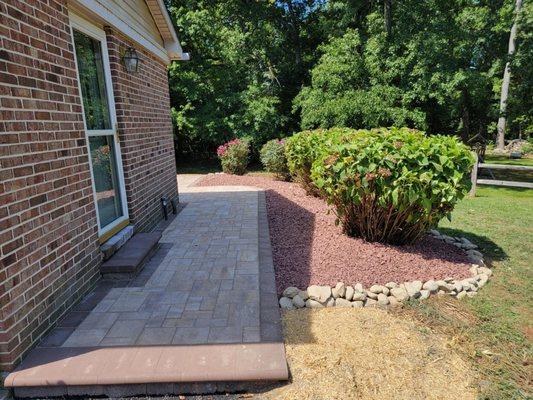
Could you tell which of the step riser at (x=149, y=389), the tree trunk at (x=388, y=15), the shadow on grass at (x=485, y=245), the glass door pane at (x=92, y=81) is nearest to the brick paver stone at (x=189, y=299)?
the step riser at (x=149, y=389)

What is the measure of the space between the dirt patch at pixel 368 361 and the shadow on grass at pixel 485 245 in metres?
2.45

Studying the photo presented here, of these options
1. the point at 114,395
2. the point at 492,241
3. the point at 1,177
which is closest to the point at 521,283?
the point at 492,241

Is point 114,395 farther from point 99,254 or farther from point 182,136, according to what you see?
point 182,136

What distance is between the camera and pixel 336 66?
12.8 meters

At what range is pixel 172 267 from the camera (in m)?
4.16

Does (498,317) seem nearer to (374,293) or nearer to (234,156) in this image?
(374,293)

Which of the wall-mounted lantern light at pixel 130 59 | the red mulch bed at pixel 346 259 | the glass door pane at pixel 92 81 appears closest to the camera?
the glass door pane at pixel 92 81

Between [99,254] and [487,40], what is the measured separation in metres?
14.9

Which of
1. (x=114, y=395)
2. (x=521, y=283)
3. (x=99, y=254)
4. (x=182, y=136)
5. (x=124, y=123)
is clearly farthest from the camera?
(x=182, y=136)

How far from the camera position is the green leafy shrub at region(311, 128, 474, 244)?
4109mm

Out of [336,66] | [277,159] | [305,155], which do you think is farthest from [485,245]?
[336,66]

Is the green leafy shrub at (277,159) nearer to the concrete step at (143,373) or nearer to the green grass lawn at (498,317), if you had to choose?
the green grass lawn at (498,317)

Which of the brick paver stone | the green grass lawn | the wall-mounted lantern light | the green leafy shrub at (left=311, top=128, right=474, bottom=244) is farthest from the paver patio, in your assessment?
the wall-mounted lantern light

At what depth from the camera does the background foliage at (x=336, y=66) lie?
12.0m
